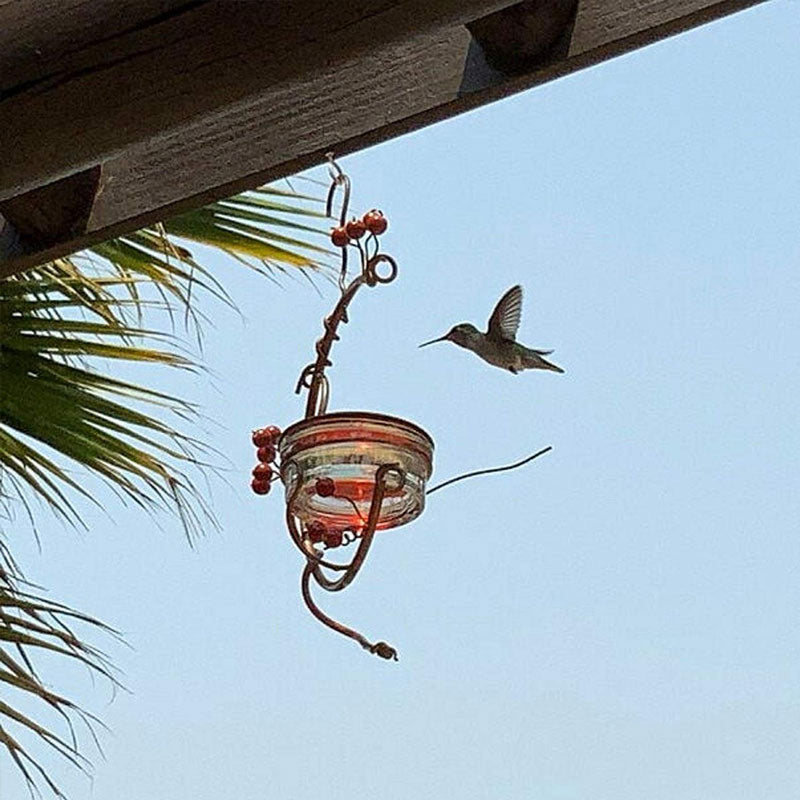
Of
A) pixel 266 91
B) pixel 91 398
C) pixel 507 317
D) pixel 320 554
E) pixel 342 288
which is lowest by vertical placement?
pixel 320 554

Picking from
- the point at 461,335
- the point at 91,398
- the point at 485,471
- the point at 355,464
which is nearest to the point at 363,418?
the point at 355,464

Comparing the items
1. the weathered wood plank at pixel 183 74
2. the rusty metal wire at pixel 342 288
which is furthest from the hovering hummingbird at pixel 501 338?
the weathered wood plank at pixel 183 74

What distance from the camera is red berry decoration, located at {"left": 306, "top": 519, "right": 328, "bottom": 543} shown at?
4.40ft

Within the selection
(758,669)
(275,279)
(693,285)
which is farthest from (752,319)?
(275,279)

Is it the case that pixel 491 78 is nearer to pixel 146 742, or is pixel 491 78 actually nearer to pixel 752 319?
pixel 146 742

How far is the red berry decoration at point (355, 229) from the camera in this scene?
1.39m

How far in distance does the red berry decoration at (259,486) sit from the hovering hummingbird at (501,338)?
0.22 metres

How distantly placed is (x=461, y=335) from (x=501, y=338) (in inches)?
1.7

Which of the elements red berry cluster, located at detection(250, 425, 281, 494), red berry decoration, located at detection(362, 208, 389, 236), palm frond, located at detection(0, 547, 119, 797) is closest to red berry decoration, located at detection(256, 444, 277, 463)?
red berry cluster, located at detection(250, 425, 281, 494)

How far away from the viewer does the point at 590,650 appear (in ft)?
17.5

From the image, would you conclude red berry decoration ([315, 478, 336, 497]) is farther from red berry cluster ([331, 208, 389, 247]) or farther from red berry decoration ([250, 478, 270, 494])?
red berry cluster ([331, 208, 389, 247])

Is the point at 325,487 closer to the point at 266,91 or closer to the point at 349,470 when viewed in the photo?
the point at 349,470

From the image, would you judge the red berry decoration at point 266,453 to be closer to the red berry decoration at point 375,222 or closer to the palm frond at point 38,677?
the red berry decoration at point 375,222

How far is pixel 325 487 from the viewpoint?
1.33m
